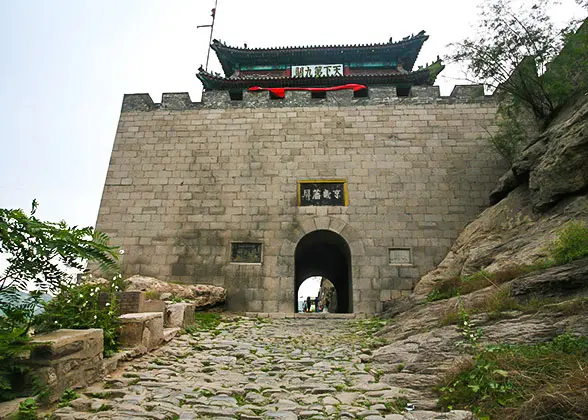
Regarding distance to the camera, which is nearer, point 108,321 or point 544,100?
point 108,321

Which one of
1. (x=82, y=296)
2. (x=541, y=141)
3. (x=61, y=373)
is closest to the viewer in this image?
(x=61, y=373)

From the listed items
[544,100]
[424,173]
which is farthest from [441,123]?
[544,100]

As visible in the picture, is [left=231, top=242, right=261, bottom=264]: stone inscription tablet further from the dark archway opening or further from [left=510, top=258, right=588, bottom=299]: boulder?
[left=510, top=258, right=588, bottom=299]: boulder

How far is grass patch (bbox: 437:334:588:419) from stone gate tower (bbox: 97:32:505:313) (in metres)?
5.32

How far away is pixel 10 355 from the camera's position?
269 cm

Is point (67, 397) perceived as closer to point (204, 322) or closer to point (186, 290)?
point (204, 322)

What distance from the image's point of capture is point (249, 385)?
11.6ft

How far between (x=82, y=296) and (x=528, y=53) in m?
9.51

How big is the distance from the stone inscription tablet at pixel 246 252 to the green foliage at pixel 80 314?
456 centimetres

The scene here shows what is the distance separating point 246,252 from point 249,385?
538 centimetres

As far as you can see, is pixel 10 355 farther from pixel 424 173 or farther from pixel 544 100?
pixel 544 100

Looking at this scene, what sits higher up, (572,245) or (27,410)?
(572,245)

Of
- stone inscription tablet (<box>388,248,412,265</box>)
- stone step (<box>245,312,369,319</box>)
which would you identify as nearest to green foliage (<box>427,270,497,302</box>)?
stone inscription tablet (<box>388,248,412,265</box>)

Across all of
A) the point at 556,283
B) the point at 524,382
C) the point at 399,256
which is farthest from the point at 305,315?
the point at 524,382
